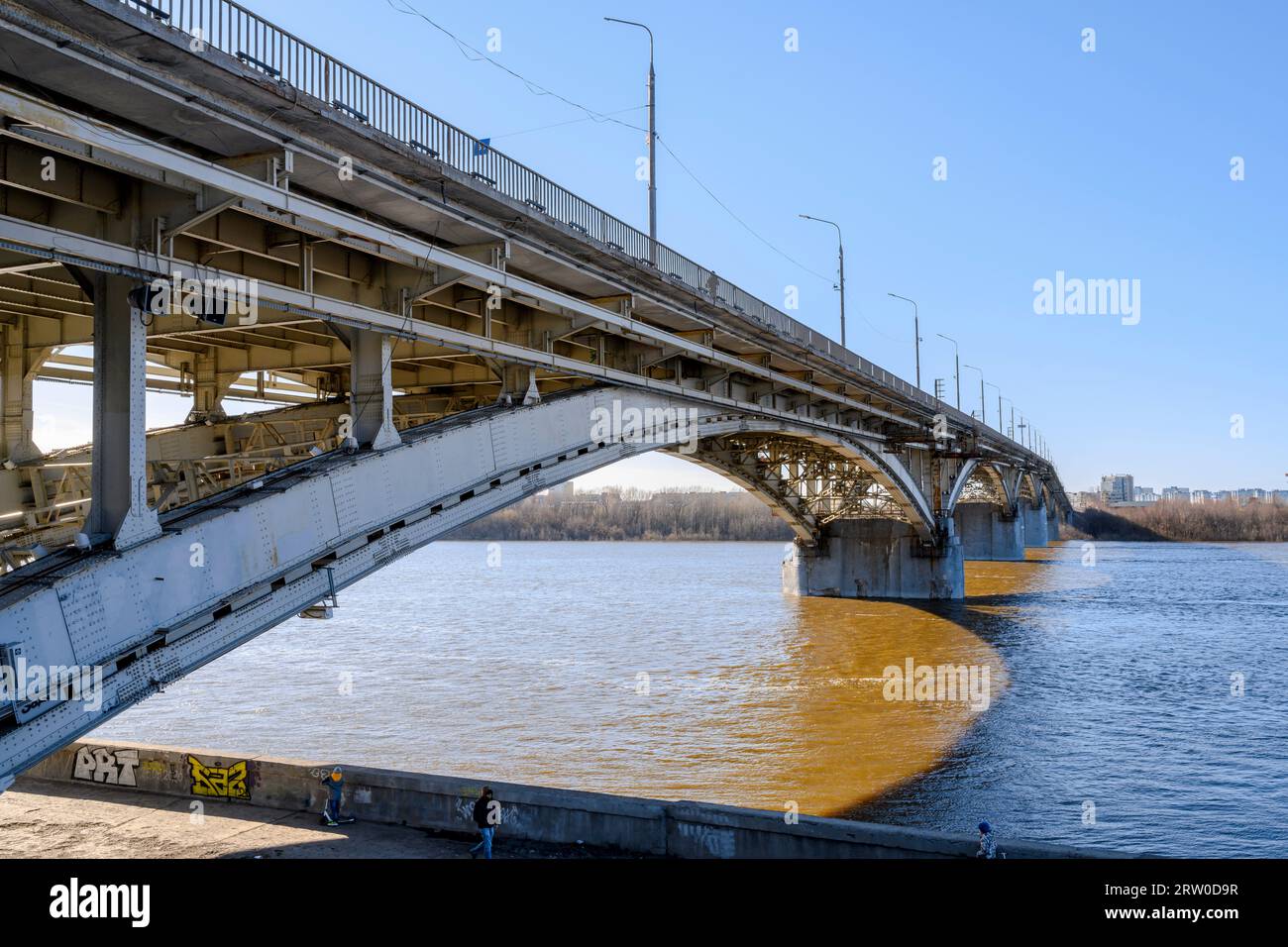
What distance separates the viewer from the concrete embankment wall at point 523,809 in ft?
35.1

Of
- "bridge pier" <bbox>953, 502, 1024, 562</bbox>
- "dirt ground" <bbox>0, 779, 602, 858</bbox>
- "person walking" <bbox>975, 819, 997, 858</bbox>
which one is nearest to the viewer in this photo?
"person walking" <bbox>975, 819, 997, 858</bbox>

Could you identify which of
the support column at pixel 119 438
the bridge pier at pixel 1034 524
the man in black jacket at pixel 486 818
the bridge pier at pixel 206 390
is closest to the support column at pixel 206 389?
the bridge pier at pixel 206 390

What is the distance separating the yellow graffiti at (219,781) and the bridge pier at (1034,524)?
342ft

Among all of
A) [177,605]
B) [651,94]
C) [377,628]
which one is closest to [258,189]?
[177,605]

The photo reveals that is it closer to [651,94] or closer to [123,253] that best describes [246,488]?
[123,253]

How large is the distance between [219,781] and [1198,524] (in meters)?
136

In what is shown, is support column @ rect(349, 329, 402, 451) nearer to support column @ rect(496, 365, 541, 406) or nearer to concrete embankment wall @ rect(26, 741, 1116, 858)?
support column @ rect(496, 365, 541, 406)

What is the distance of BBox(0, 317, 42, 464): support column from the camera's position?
12.0 meters

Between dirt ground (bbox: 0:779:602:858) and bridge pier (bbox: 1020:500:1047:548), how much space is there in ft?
342

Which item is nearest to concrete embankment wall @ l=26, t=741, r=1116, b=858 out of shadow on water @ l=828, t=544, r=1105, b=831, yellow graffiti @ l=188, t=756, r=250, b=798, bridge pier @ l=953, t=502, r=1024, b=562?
yellow graffiti @ l=188, t=756, r=250, b=798

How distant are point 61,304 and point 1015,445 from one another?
6973 cm

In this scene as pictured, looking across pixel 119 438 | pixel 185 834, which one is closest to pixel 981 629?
pixel 185 834

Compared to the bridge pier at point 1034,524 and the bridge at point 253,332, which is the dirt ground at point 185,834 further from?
the bridge pier at point 1034,524

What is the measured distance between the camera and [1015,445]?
2872 inches
